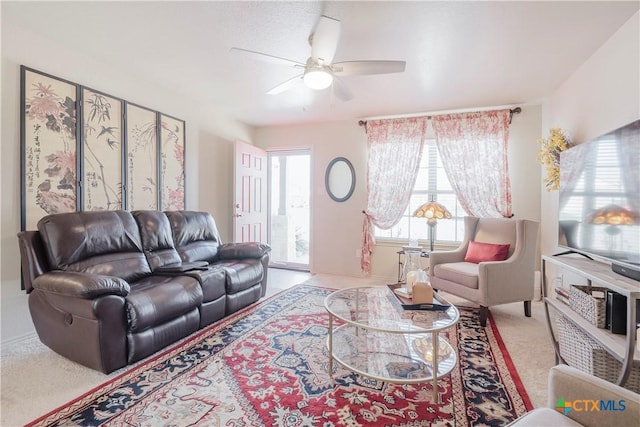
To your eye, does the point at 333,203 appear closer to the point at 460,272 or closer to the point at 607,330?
the point at 460,272

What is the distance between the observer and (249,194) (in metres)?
4.74

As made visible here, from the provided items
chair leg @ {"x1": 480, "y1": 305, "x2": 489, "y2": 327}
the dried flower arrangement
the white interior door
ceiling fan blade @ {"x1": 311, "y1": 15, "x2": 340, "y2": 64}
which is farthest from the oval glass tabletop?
the white interior door

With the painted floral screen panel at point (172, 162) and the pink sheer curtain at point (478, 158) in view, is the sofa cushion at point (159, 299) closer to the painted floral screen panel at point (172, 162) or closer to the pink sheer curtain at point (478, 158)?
the painted floral screen panel at point (172, 162)

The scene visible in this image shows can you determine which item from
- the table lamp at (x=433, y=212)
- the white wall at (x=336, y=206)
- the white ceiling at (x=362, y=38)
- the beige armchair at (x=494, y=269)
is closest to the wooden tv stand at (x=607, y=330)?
the beige armchair at (x=494, y=269)

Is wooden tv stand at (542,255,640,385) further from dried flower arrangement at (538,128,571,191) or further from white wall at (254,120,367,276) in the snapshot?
white wall at (254,120,367,276)

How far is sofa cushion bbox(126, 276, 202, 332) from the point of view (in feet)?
6.40

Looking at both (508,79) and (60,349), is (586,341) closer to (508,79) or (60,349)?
(508,79)

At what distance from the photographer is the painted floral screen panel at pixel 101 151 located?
2.75m

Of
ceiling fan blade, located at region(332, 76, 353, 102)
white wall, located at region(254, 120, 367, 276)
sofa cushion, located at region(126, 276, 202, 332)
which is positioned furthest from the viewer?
white wall, located at region(254, 120, 367, 276)

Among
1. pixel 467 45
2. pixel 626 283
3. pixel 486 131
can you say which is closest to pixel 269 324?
pixel 626 283

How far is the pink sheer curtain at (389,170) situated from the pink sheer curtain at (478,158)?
36 cm

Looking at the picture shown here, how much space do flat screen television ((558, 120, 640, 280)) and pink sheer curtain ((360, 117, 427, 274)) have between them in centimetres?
204

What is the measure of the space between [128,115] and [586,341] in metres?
4.20

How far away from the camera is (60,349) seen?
2.02 metres
